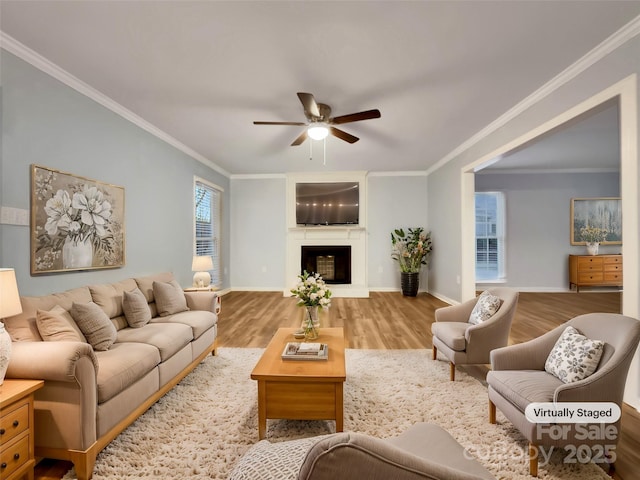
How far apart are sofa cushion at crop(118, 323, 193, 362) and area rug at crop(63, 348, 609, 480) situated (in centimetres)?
39

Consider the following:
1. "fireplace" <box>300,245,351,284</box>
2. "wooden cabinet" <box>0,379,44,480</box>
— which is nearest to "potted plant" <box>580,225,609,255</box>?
"fireplace" <box>300,245,351,284</box>

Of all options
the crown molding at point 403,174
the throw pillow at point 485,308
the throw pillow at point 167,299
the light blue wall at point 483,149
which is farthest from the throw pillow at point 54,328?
the crown molding at point 403,174

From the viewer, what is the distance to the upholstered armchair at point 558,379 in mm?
1662

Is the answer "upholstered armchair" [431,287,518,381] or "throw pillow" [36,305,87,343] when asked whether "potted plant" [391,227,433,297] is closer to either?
"upholstered armchair" [431,287,518,381]

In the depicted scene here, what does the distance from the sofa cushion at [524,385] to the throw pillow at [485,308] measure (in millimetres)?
808

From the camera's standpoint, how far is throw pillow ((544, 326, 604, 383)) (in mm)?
1798

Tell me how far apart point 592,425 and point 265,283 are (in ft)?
21.1

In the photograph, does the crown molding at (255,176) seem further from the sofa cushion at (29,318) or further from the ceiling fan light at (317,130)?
the sofa cushion at (29,318)

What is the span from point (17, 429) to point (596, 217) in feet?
32.4

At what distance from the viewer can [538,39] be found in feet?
8.03

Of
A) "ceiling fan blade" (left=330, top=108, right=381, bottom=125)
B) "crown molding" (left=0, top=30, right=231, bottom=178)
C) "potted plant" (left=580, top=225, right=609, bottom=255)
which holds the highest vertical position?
"crown molding" (left=0, top=30, right=231, bottom=178)

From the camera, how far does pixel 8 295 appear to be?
183 cm

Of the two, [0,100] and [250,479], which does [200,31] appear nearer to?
[0,100]

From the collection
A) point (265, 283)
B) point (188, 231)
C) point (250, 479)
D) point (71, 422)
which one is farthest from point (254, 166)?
point (250, 479)
